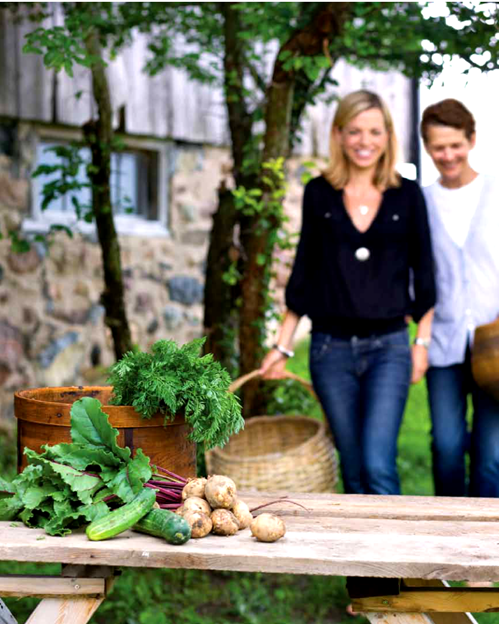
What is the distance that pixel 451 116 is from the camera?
→ 3217 mm

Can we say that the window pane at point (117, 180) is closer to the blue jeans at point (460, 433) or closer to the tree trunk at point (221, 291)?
the tree trunk at point (221, 291)

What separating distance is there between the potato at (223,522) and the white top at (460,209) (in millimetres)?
1810

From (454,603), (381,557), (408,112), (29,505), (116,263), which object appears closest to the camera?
(381,557)

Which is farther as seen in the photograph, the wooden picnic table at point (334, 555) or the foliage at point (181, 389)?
the foliage at point (181, 389)

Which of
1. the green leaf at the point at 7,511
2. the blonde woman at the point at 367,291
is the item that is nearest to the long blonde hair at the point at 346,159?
the blonde woman at the point at 367,291

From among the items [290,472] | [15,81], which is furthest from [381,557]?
[15,81]

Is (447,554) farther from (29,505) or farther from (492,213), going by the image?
(492,213)

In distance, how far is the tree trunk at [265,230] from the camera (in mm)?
3645

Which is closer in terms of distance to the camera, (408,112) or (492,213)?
(492,213)

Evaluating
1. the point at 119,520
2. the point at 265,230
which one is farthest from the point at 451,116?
the point at 119,520

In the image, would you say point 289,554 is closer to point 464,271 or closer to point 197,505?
point 197,505

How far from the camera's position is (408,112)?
26.2 feet

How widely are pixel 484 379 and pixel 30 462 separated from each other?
5.43ft

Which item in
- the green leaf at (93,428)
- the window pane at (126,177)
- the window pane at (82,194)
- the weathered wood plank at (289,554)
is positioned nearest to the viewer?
the weathered wood plank at (289,554)
